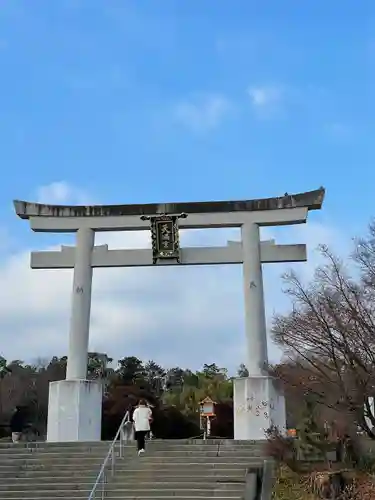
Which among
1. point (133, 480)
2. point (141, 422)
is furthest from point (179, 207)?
point (133, 480)

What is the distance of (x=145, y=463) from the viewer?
12.1 meters

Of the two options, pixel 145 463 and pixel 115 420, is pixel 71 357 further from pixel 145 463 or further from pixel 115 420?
pixel 115 420

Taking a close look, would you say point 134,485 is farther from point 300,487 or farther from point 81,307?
point 81,307

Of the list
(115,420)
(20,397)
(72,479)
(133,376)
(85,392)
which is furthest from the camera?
(133,376)

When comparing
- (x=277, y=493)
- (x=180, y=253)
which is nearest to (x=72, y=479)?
(x=277, y=493)

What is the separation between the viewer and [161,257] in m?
17.5

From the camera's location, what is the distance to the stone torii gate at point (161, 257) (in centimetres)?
1597

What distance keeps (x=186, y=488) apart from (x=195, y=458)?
1.43 m

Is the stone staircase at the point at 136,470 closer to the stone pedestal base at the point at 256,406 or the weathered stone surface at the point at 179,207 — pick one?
the stone pedestal base at the point at 256,406

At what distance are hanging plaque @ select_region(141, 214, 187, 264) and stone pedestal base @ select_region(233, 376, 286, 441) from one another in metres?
4.06

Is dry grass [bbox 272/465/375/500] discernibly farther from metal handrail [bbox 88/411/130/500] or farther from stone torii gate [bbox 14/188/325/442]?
stone torii gate [bbox 14/188/325/442]

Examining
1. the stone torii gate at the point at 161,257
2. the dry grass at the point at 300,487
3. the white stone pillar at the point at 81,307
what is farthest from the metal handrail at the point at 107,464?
the white stone pillar at the point at 81,307

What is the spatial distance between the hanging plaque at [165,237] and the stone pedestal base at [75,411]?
4.00 meters

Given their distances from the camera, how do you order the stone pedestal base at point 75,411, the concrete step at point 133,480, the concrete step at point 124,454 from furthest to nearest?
the stone pedestal base at point 75,411 < the concrete step at point 124,454 < the concrete step at point 133,480
